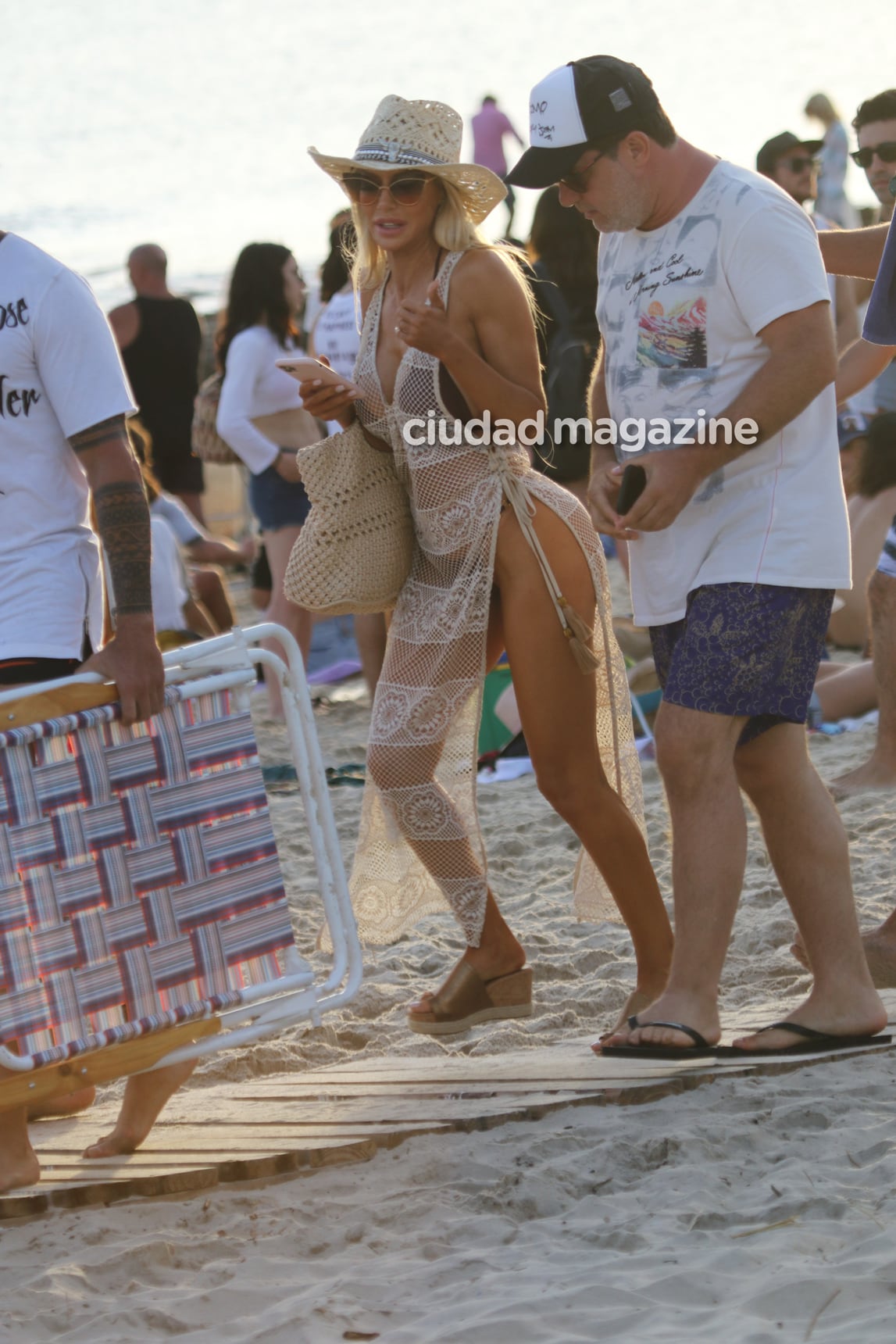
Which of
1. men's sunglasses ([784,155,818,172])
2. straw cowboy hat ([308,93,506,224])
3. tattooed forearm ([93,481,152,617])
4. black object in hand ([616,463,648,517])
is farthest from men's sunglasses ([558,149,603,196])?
men's sunglasses ([784,155,818,172])

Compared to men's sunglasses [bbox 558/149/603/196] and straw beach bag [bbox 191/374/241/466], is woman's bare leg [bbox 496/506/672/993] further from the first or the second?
straw beach bag [bbox 191/374/241/466]

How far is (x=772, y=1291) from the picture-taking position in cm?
233

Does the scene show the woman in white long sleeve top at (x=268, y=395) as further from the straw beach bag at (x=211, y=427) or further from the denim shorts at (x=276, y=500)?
the straw beach bag at (x=211, y=427)

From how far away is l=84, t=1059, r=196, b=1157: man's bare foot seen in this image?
10.1 ft

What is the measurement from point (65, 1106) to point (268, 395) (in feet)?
12.7

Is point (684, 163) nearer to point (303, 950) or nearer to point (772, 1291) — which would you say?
point (772, 1291)

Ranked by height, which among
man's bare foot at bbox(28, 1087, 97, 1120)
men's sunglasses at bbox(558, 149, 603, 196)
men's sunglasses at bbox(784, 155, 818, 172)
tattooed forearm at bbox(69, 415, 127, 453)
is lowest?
man's bare foot at bbox(28, 1087, 97, 1120)

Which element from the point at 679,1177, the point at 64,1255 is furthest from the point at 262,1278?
the point at 679,1177

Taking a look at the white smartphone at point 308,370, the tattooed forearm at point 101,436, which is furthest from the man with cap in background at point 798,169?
the tattooed forearm at point 101,436

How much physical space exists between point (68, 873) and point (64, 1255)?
63 centimetres

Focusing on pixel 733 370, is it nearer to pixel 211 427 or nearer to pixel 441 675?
pixel 441 675

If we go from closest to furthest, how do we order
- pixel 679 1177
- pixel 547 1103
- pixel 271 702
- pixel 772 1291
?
pixel 772 1291, pixel 679 1177, pixel 547 1103, pixel 271 702

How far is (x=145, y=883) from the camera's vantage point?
9.17 ft

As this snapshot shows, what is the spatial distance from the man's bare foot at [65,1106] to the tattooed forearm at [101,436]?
1.36 meters
